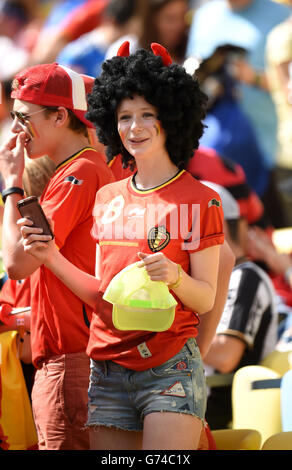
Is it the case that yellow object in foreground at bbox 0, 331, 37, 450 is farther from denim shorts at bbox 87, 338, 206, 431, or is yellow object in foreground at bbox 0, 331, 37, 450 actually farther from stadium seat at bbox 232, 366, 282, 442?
stadium seat at bbox 232, 366, 282, 442

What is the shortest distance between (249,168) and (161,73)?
149 inches

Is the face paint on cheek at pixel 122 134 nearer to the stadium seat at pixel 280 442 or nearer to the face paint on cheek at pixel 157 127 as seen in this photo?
the face paint on cheek at pixel 157 127

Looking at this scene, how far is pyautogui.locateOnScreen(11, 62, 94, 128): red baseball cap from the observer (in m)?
3.31

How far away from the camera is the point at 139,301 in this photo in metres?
2.66

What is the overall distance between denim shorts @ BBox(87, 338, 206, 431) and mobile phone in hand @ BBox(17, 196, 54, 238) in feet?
1.51

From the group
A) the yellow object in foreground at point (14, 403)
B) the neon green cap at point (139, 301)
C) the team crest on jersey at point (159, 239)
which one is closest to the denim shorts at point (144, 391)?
the neon green cap at point (139, 301)

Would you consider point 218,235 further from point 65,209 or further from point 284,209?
point 284,209

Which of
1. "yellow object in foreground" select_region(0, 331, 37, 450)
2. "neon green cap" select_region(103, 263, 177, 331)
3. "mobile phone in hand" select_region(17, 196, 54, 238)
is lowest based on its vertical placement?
"yellow object in foreground" select_region(0, 331, 37, 450)

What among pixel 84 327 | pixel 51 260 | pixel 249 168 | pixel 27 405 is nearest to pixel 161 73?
pixel 51 260

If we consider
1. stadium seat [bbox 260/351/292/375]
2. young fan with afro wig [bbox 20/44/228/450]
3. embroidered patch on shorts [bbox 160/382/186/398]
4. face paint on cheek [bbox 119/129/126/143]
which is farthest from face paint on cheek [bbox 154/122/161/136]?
stadium seat [bbox 260/351/292/375]

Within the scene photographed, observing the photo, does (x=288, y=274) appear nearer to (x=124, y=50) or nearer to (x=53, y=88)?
(x=53, y=88)

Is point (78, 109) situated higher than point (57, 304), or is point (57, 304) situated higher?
point (78, 109)
